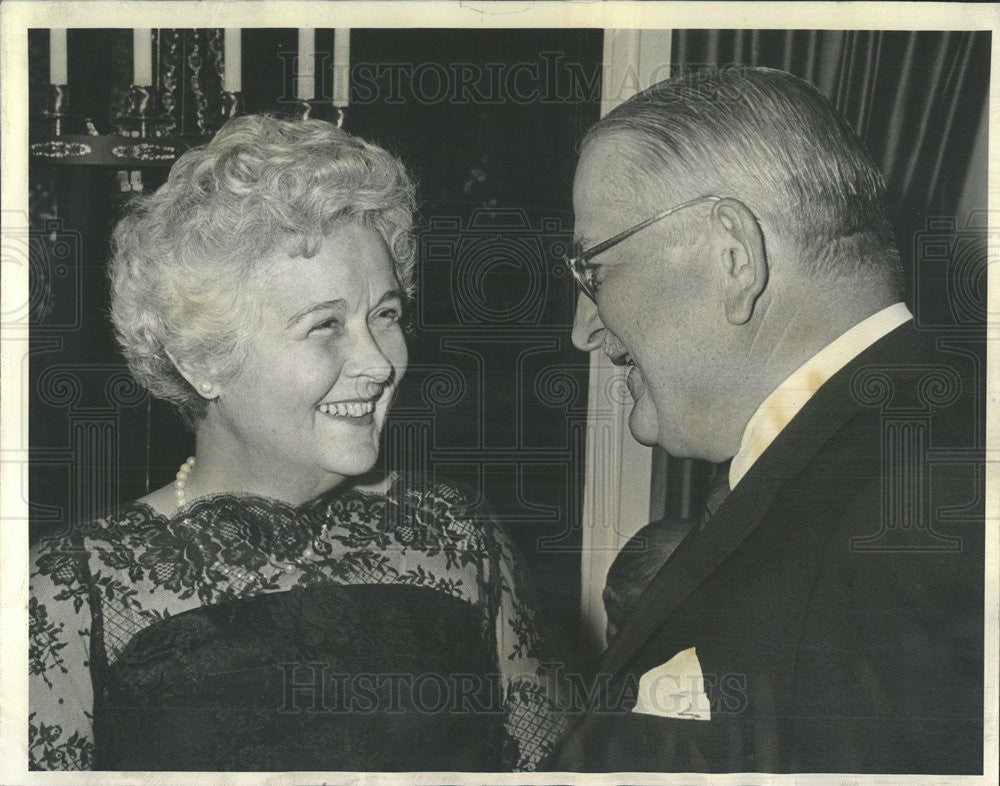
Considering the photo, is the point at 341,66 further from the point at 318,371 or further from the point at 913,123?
the point at 913,123

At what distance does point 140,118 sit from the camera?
2314 mm

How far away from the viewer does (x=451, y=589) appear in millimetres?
2219

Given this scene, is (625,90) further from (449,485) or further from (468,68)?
(449,485)

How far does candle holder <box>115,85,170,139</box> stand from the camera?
230 centimetres

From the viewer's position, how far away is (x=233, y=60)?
2326 mm

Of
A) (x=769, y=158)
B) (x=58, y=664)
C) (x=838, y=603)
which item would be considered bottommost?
(x=58, y=664)

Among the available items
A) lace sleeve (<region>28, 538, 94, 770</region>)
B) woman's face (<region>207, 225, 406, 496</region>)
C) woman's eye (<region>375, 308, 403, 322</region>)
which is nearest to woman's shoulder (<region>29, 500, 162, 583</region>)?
lace sleeve (<region>28, 538, 94, 770</region>)

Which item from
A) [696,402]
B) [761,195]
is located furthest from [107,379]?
[761,195]

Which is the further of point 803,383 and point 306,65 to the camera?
point 306,65

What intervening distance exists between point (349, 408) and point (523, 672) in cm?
68

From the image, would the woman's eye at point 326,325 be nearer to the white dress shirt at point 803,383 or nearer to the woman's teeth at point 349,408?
the woman's teeth at point 349,408

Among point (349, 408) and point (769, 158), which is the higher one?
point (769, 158)

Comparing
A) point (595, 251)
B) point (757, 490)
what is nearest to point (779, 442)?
point (757, 490)

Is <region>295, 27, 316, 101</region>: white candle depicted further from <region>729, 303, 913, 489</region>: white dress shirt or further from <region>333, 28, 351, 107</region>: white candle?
<region>729, 303, 913, 489</region>: white dress shirt
